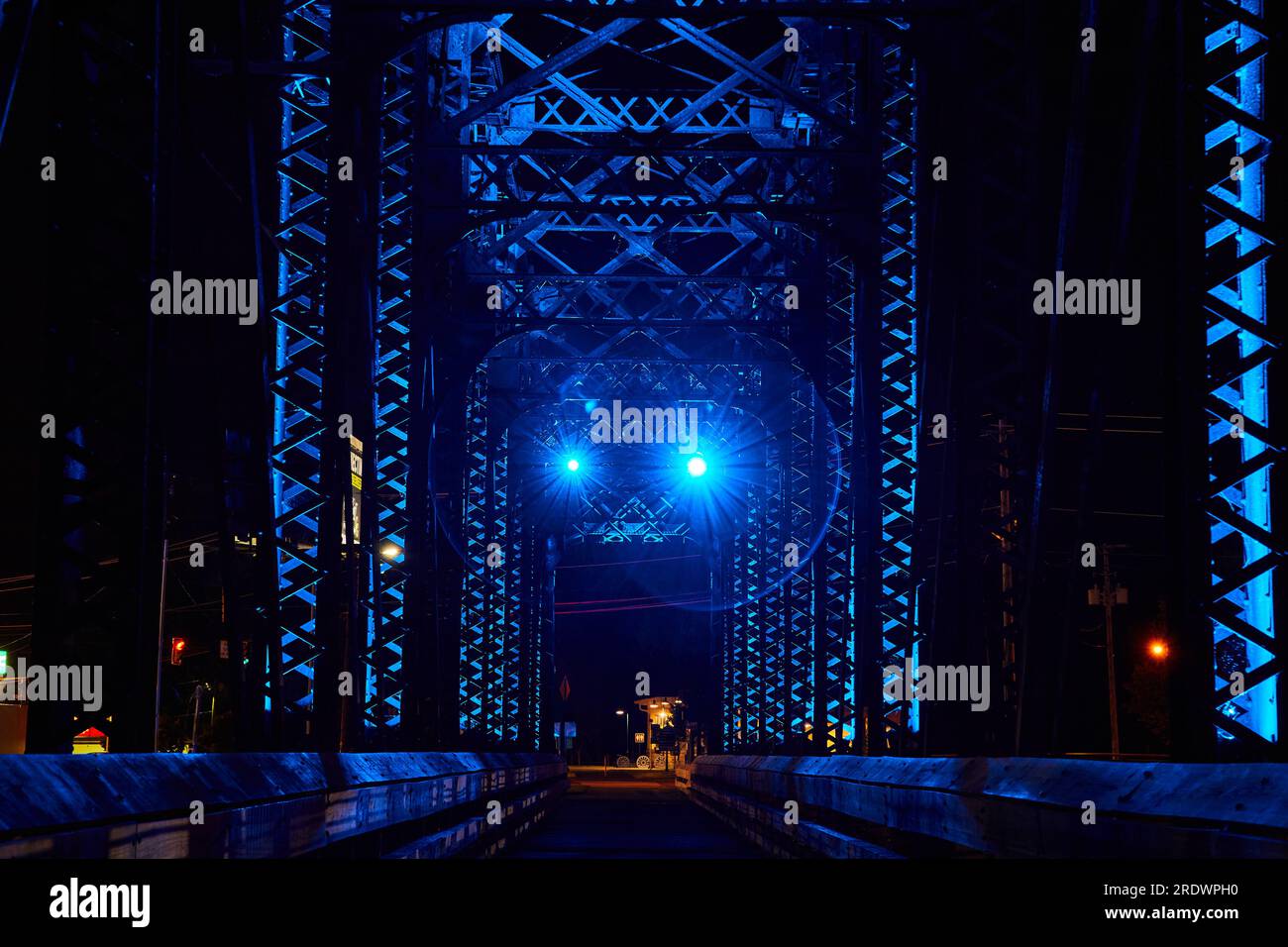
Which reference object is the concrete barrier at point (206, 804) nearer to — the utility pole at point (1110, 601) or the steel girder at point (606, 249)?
the steel girder at point (606, 249)

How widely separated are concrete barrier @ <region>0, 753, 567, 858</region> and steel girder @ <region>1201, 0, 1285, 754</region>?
14.1 ft

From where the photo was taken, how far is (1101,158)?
1330 cm

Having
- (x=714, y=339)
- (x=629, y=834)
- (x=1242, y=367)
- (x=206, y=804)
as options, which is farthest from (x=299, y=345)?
(x=714, y=339)

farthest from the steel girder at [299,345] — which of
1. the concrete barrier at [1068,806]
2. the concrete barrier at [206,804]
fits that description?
the concrete barrier at [1068,806]

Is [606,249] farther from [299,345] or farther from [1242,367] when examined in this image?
[1242,367]

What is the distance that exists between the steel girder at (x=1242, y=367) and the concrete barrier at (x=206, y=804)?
14.1 feet

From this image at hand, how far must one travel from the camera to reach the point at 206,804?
5.47m

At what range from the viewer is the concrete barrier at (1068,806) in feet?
14.7

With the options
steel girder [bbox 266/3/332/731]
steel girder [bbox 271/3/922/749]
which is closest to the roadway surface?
steel girder [bbox 271/3/922/749]

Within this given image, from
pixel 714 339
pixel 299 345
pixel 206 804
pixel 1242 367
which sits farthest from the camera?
pixel 714 339

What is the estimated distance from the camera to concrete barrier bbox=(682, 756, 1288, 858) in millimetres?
4480

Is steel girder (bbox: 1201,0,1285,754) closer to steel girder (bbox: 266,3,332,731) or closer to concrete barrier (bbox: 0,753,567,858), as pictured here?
concrete barrier (bbox: 0,753,567,858)

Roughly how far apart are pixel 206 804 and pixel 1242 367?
5525 millimetres
